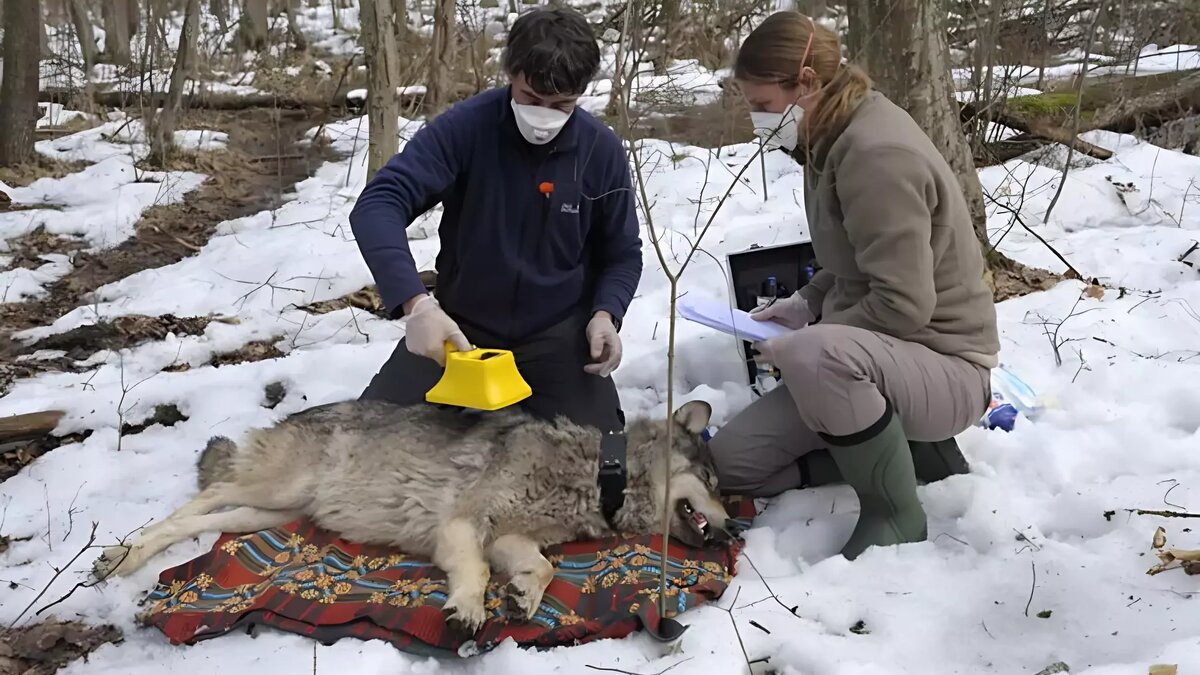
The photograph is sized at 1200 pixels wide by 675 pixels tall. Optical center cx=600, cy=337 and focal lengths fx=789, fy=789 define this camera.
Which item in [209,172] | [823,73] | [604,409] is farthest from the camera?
[209,172]

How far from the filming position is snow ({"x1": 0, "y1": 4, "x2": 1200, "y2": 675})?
2.21 m

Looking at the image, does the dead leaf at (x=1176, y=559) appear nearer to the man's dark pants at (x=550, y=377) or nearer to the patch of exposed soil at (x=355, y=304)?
the man's dark pants at (x=550, y=377)

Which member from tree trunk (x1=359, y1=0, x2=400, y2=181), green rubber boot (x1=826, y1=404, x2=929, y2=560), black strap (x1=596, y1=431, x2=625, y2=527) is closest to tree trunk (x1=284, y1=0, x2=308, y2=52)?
tree trunk (x1=359, y1=0, x2=400, y2=181)

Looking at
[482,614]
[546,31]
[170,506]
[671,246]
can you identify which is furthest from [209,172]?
[482,614]

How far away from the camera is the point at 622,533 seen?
297 cm

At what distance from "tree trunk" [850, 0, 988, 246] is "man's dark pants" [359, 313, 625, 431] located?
7.79 ft

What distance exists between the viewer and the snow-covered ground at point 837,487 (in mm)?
2199

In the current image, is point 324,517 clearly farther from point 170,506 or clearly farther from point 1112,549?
point 1112,549

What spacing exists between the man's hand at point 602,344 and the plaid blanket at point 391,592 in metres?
0.71

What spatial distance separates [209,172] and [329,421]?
684 centimetres

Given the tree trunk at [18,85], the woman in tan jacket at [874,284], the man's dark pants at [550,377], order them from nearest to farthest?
the woman in tan jacket at [874,284] → the man's dark pants at [550,377] → the tree trunk at [18,85]

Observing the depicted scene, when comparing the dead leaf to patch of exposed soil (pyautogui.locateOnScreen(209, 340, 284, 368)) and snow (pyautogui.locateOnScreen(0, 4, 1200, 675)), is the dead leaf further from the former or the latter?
patch of exposed soil (pyautogui.locateOnScreen(209, 340, 284, 368))

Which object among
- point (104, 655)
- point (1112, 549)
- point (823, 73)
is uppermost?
point (823, 73)

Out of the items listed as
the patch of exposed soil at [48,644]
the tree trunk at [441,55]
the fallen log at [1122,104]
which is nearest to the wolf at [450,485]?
the patch of exposed soil at [48,644]
